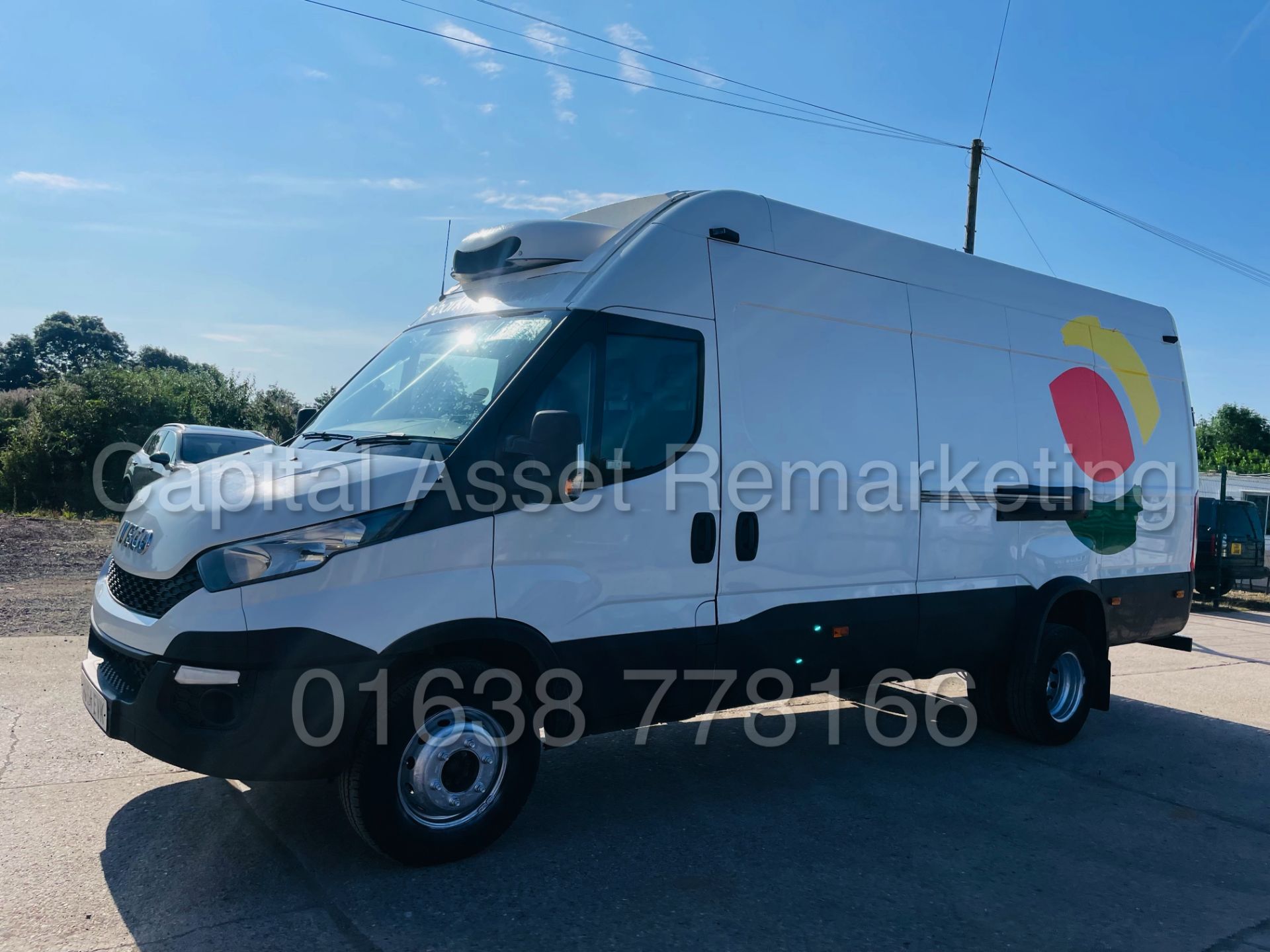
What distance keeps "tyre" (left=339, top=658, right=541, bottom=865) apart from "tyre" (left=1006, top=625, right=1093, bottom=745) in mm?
3801

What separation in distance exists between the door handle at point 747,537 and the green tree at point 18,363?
8957 centimetres

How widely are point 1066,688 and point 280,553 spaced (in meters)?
5.63

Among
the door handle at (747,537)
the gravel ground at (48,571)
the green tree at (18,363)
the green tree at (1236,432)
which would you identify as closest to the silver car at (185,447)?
the gravel ground at (48,571)

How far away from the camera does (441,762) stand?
410cm

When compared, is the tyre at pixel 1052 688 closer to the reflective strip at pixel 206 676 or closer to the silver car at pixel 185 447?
the reflective strip at pixel 206 676

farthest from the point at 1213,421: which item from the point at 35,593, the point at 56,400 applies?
the point at 35,593

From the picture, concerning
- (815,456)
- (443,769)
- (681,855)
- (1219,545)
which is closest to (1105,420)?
(815,456)

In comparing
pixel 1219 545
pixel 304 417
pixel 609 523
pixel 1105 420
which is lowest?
pixel 1219 545

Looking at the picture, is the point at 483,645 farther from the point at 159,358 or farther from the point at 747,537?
the point at 159,358

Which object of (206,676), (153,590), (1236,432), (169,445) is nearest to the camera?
(206,676)

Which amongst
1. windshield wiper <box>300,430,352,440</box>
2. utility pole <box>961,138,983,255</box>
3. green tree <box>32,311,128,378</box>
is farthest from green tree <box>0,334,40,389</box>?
windshield wiper <box>300,430,352,440</box>

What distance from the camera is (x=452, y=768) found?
4.16m

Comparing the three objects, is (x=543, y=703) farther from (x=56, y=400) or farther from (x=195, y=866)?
(x=56, y=400)

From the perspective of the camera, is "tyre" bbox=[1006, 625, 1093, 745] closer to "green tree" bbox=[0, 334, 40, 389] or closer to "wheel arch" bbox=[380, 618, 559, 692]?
"wheel arch" bbox=[380, 618, 559, 692]
